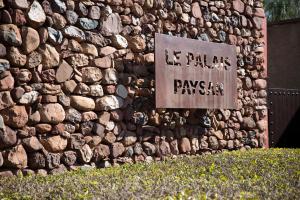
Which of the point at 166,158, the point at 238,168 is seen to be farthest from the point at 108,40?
the point at 238,168

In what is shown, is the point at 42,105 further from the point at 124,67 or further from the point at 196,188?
the point at 196,188

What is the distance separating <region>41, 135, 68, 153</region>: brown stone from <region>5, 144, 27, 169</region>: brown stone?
1.06 ft

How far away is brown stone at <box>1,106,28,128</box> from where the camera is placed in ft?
18.1

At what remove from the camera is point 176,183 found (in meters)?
4.41

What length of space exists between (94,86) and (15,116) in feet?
4.24

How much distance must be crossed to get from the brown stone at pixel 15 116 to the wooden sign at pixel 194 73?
2126 millimetres

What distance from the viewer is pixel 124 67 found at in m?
6.89

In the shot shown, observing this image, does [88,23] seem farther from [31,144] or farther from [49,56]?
[31,144]

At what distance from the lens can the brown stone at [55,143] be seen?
5914mm

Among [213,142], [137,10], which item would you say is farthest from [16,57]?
[213,142]

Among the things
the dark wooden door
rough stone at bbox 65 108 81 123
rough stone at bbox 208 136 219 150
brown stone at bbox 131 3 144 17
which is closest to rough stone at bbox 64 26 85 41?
rough stone at bbox 65 108 81 123

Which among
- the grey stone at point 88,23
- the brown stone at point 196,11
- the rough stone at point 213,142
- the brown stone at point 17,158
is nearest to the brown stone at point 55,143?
the brown stone at point 17,158

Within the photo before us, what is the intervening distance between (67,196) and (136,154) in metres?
3.32

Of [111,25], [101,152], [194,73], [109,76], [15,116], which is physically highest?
[111,25]
